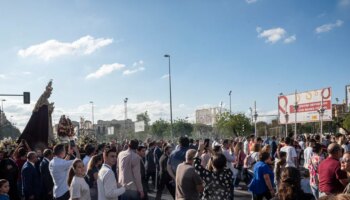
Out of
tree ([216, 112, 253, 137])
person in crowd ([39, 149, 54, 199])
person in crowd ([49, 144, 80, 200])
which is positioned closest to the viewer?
person in crowd ([49, 144, 80, 200])

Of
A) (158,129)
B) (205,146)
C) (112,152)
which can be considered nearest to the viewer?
(112,152)

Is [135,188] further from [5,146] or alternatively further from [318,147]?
[5,146]

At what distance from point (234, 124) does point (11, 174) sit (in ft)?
201

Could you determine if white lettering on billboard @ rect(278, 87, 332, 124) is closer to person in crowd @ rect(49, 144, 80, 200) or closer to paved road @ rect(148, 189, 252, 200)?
paved road @ rect(148, 189, 252, 200)

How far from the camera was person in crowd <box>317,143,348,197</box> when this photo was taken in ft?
20.0

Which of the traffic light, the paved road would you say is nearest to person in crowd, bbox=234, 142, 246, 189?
the paved road

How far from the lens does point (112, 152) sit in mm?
6824

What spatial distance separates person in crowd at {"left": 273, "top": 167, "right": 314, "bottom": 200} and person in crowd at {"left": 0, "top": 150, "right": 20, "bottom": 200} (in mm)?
7306

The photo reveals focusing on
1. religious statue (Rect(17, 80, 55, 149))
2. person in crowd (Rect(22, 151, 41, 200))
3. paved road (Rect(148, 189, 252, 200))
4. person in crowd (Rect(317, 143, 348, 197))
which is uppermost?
religious statue (Rect(17, 80, 55, 149))

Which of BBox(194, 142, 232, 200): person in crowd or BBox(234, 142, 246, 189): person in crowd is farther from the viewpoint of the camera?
BBox(234, 142, 246, 189): person in crowd

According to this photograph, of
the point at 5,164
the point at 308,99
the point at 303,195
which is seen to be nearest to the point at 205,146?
the point at 5,164

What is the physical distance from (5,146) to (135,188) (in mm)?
9370

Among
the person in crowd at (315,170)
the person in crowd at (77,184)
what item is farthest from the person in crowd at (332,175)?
the person in crowd at (77,184)

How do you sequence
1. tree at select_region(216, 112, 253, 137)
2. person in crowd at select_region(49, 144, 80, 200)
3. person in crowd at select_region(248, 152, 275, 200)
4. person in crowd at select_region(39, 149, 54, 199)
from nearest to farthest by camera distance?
person in crowd at select_region(248, 152, 275, 200)
person in crowd at select_region(49, 144, 80, 200)
person in crowd at select_region(39, 149, 54, 199)
tree at select_region(216, 112, 253, 137)
